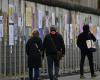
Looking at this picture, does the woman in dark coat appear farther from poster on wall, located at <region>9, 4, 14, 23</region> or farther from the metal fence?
poster on wall, located at <region>9, 4, 14, 23</region>

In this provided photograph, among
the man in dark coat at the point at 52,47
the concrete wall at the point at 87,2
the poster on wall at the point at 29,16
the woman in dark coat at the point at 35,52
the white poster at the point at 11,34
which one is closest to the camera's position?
the woman in dark coat at the point at 35,52

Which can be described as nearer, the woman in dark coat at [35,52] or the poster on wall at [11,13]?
the woman in dark coat at [35,52]

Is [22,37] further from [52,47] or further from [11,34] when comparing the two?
[52,47]

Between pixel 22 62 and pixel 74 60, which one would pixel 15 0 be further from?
pixel 74 60

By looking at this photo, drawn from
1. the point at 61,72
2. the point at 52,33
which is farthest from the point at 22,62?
the point at 61,72

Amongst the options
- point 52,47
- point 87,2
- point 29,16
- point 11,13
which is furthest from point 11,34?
point 87,2

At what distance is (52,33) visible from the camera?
16750mm

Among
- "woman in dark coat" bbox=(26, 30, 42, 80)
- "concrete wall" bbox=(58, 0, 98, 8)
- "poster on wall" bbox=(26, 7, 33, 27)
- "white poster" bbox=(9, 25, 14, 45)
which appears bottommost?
"woman in dark coat" bbox=(26, 30, 42, 80)

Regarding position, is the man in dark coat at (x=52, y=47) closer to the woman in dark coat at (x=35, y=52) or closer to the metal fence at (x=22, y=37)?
the woman in dark coat at (x=35, y=52)

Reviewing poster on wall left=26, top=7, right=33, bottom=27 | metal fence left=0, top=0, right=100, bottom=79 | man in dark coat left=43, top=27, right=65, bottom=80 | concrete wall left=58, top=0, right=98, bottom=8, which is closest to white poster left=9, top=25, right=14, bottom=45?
metal fence left=0, top=0, right=100, bottom=79

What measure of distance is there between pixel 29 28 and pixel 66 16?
3425mm

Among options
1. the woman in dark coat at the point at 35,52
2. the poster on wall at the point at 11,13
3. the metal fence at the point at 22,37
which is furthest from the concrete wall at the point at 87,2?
the woman in dark coat at the point at 35,52

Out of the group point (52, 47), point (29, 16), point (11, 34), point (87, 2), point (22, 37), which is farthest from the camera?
point (87, 2)

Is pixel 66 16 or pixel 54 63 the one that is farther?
pixel 66 16
